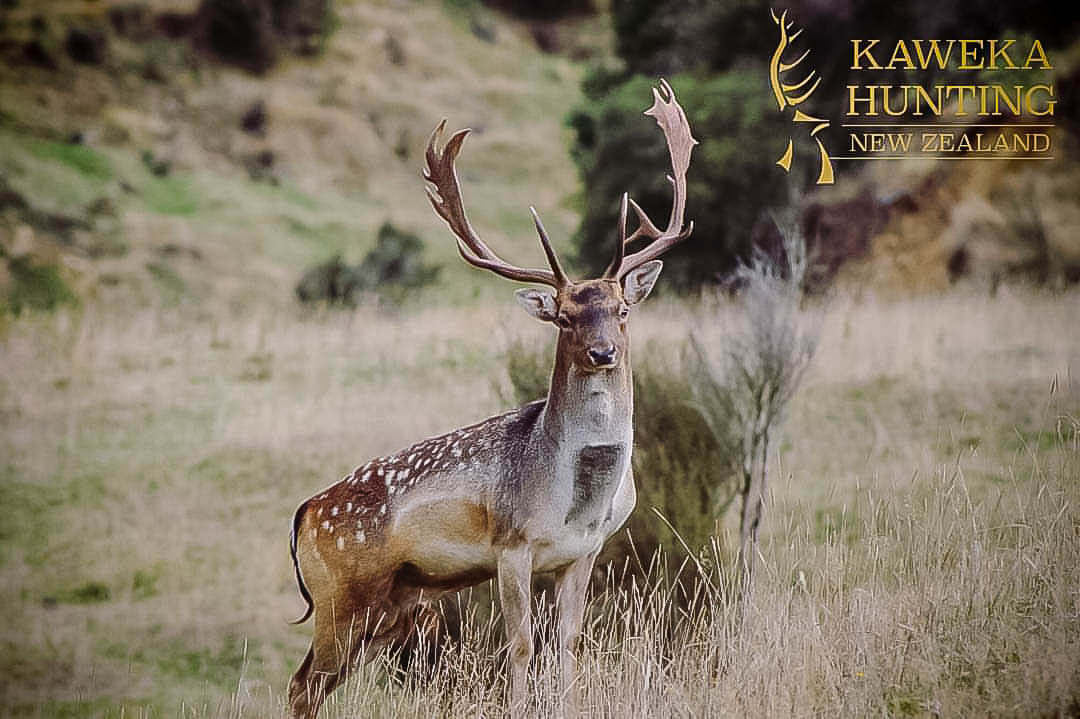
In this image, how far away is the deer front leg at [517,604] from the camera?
3.91 m

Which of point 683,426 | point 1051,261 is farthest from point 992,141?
point 683,426

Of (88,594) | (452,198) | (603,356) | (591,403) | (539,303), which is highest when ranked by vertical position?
(452,198)

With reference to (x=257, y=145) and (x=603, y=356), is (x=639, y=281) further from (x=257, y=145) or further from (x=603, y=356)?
(x=257, y=145)

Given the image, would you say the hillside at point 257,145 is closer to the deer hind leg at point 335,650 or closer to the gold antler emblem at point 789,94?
the gold antler emblem at point 789,94

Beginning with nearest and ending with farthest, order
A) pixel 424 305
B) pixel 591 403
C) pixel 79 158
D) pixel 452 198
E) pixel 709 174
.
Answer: pixel 591 403
pixel 452 198
pixel 424 305
pixel 709 174
pixel 79 158

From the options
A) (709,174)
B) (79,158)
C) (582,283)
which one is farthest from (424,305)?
(582,283)

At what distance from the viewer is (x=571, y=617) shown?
13.4 ft

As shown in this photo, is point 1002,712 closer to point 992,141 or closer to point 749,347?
point 749,347

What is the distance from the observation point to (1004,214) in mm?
10586

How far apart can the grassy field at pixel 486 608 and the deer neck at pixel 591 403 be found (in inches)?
25.5

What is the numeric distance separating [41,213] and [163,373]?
19.2 feet

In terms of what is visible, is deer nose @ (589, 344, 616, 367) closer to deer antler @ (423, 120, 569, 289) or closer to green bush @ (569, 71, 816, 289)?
deer antler @ (423, 120, 569, 289)

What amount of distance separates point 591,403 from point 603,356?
0.19 meters

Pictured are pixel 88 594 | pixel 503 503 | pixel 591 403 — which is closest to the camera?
pixel 591 403
